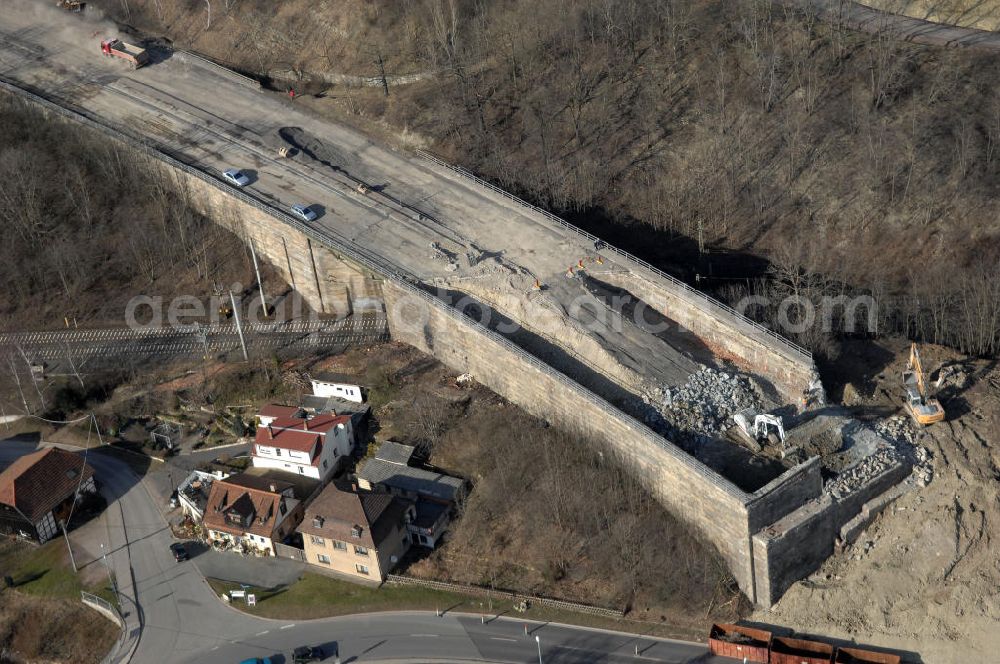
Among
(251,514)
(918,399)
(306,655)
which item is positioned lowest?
(306,655)

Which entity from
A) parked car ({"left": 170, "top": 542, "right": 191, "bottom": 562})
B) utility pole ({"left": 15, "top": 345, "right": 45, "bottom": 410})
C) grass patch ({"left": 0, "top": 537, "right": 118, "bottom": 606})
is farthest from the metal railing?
grass patch ({"left": 0, "top": 537, "right": 118, "bottom": 606})

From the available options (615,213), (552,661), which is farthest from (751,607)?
(615,213)

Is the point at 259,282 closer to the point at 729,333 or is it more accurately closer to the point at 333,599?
the point at 333,599

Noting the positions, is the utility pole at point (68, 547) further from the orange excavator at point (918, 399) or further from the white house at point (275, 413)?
the orange excavator at point (918, 399)

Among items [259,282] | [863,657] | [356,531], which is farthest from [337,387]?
[863,657]

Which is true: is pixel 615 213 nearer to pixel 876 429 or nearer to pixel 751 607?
pixel 876 429

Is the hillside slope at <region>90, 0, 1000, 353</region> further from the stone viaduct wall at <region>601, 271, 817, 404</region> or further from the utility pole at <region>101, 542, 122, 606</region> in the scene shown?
the utility pole at <region>101, 542, 122, 606</region>

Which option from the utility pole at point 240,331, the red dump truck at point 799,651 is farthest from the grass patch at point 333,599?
the utility pole at point 240,331
